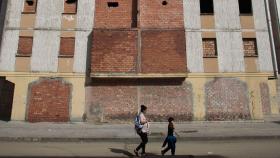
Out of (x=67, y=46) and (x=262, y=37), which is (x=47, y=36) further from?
(x=262, y=37)

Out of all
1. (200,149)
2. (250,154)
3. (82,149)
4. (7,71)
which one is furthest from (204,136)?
(7,71)

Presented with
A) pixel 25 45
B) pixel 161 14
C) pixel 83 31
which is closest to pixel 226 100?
pixel 161 14

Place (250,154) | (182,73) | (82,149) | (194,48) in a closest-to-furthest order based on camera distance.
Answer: (250,154), (82,149), (182,73), (194,48)

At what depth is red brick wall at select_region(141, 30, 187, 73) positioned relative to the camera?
1925cm

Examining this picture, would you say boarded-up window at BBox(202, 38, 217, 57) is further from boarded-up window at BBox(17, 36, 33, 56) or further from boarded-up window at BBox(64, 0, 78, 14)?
boarded-up window at BBox(17, 36, 33, 56)

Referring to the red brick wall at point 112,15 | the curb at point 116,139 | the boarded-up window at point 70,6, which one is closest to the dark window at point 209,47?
the red brick wall at point 112,15

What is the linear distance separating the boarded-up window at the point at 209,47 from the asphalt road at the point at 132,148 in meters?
8.58

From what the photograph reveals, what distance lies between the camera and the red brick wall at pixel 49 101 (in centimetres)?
1939

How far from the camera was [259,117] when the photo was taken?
64.8 ft

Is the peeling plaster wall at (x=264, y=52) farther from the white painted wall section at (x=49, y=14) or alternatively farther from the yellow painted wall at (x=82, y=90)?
Answer: the white painted wall section at (x=49, y=14)

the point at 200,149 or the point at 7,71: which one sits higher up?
the point at 7,71

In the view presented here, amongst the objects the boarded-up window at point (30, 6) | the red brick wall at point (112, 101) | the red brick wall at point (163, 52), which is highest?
the boarded-up window at point (30, 6)

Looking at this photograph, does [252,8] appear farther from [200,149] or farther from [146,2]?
[200,149]

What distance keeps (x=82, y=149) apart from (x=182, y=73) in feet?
32.1
